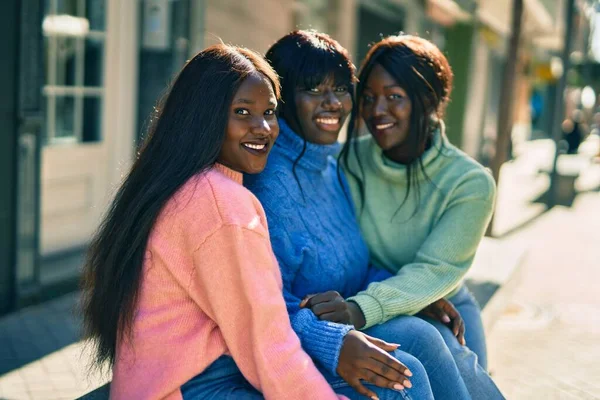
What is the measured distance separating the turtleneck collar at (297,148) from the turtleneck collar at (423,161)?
1.47 ft

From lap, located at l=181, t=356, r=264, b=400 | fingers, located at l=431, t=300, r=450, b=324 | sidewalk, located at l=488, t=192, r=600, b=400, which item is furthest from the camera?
sidewalk, located at l=488, t=192, r=600, b=400

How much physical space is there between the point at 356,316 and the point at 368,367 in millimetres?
390

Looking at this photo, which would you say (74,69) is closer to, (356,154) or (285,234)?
(356,154)

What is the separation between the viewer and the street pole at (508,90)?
6977mm

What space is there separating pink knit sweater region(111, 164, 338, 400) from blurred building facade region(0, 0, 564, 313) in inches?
82.5

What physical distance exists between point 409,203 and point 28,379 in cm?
210

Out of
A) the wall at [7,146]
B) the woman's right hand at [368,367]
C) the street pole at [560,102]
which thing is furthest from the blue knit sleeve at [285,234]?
the street pole at [560,102]

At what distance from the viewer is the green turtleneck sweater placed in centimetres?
291

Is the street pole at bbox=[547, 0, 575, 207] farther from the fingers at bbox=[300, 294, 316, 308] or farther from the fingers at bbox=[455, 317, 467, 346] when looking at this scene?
the fingers at bbox=[300, 294, 316, 308]

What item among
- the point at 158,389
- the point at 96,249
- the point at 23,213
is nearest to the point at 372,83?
the point at 96,249

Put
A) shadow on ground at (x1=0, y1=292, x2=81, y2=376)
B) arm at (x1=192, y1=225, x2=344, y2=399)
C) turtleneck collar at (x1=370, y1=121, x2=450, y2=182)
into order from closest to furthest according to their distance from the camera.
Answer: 1. arm at (x1=192, y1=225, x2=344, y2=399)
2. turtleneck collar at (x1=370, y1=121, x2=450, y2=182)
3. shadow on ground at (x1=0, y1=292, x2=81, y2=376)

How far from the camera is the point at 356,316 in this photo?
252 centimetres

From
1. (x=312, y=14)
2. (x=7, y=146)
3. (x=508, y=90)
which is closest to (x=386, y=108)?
(x=7, y=146)

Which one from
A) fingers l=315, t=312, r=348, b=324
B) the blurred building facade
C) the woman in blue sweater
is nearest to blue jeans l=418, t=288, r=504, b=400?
the woman in blue sweater
